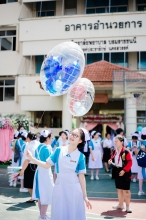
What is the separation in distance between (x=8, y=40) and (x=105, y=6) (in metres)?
7.59

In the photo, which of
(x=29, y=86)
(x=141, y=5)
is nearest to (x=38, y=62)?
(x=29, y=86)

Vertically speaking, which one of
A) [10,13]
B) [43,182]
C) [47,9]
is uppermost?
[47,9]

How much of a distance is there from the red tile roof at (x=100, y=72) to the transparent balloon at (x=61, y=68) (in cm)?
949

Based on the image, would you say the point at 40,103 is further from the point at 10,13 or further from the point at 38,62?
the point at 10,13

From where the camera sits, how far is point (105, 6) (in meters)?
19.7

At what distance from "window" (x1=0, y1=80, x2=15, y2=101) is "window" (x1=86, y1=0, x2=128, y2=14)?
766 centimetres

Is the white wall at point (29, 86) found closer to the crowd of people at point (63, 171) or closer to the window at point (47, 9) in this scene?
the window at point (47, 9)

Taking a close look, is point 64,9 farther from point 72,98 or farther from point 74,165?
point 74,165

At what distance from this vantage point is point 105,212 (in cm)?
593

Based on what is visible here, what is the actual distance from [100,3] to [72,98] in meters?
15.4

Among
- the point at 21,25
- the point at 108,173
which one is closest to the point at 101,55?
the point at 21,25

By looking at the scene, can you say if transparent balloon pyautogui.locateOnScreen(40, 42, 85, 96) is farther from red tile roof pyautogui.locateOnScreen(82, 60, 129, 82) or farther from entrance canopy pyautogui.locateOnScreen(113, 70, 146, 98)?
red tile roof pyautogui.locateOnScreen(82, 60, 129, 82)

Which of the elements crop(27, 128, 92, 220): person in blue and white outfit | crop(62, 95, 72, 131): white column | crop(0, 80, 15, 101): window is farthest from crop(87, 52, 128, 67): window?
crop(27, 128, 92, 220): person in blue and white outfit

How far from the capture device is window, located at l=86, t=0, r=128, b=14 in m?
19.5
